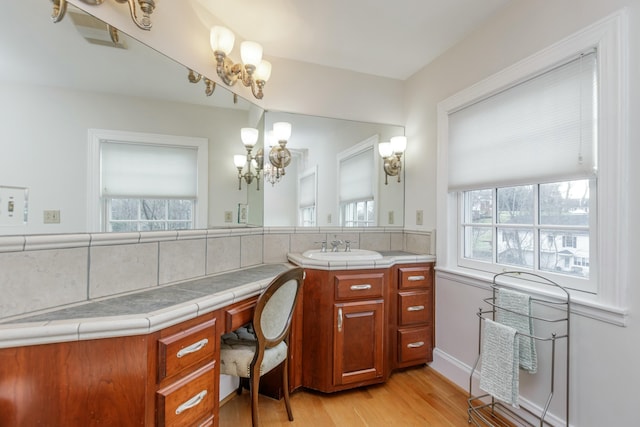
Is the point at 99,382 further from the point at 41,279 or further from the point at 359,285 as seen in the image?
the point at 359,285

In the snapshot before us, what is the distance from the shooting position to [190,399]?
4.00 ft

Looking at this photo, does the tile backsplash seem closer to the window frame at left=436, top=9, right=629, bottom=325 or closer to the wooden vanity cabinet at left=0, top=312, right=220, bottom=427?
the wooden vanity cabinet at left=0, top=312, right=220, bottom=427

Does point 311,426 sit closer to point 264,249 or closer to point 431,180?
point 264,249

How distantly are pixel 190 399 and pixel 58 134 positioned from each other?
1.17 meters

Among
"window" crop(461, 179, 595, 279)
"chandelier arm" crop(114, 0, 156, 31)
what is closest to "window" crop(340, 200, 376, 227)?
"window" crop(461, 179, 595, 279)

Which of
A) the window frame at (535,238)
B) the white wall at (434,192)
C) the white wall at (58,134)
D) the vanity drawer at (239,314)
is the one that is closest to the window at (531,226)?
the window frame at (535,238)

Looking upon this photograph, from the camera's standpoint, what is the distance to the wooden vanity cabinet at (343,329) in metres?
1.95

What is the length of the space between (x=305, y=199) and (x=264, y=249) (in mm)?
506

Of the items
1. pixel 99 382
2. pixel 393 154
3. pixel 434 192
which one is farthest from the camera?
pixel 393 154

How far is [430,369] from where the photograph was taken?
2344 millimetres

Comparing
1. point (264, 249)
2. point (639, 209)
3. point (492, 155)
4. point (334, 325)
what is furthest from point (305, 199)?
point (639, 209)

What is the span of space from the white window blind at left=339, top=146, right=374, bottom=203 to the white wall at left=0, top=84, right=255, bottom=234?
138 cm

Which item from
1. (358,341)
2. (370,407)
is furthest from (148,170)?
(370,407)

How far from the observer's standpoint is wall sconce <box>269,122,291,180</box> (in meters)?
2.31
